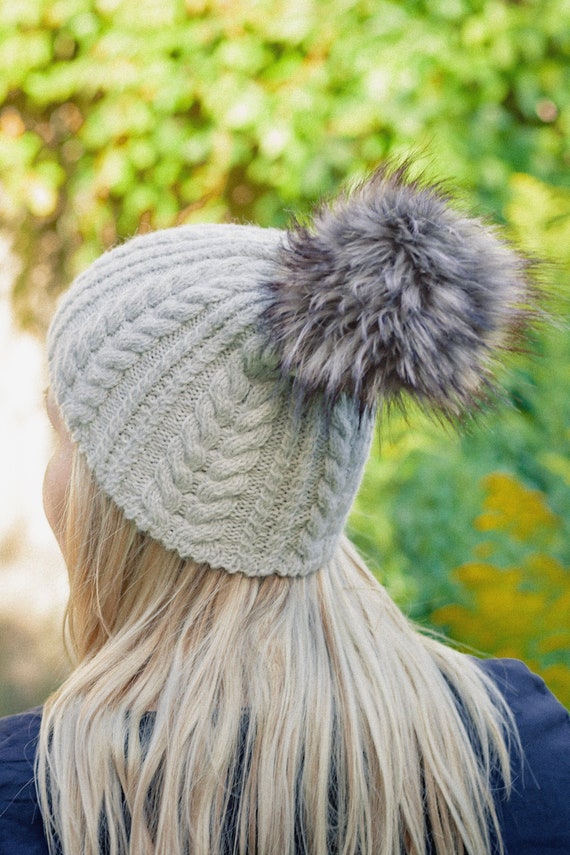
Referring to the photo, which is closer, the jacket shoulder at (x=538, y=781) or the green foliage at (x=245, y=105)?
the jacket shoulder at (x=538, y=781)

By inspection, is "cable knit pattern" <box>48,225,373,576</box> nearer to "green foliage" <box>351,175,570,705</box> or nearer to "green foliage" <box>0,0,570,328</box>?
"green foliage" <box>351,175,570,705</box>

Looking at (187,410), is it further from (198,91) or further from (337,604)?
(198,91)

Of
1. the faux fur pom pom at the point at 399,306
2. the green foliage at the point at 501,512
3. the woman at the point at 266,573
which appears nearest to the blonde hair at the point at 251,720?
the woman at the point at 266,573

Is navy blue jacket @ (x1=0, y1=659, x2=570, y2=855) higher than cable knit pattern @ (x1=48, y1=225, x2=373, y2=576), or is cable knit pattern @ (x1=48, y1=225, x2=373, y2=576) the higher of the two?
cable knit pattern @ (x1=48, y1=225, x2=373, y2=576)

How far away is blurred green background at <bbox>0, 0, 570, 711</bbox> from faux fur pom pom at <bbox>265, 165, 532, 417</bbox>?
2.57 feet

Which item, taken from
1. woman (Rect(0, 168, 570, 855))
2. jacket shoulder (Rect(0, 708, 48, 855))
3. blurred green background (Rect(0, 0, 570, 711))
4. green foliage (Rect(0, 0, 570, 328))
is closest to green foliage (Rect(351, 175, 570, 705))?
blurred green background (Rect(0, 0, 570, 711))

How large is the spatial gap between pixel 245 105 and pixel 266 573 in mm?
2293

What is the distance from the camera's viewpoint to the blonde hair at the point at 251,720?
3.98ft

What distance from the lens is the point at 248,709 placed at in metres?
1.29

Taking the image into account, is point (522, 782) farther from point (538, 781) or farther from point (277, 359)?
point (277, 359)

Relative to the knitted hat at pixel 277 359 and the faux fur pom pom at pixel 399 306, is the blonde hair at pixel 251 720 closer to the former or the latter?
the knitted hat at pixel 277 359

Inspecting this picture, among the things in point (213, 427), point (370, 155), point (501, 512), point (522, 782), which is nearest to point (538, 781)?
point (522, 782)

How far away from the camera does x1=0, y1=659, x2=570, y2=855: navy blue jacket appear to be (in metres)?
1.22

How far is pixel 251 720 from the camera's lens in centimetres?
126
